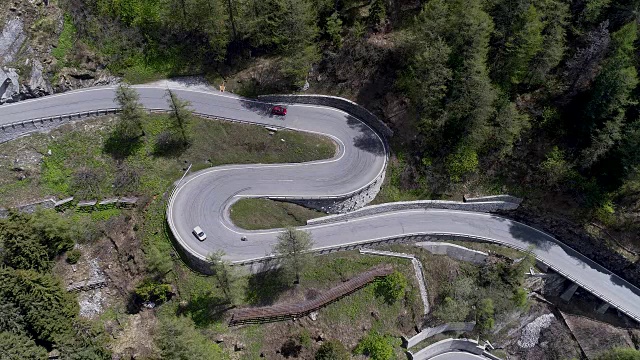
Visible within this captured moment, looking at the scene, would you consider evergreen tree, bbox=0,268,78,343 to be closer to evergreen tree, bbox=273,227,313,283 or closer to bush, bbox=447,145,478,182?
evergreen tree, bbox=273,227,313,283

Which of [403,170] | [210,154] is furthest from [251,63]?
[403,170]

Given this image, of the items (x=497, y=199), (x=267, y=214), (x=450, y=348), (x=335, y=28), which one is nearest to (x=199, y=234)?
(x=267, y=214)

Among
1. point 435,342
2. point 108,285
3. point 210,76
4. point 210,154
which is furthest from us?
point 210,76

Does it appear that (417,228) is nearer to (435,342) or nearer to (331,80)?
(435,342)

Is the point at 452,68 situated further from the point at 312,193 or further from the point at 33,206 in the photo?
the point at 33,206

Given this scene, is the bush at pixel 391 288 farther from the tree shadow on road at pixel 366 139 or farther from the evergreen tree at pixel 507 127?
the evergreen tree at pixel 507 127

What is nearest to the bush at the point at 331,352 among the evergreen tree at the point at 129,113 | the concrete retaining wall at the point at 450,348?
the concrete retaining wall at the point at 450,348
